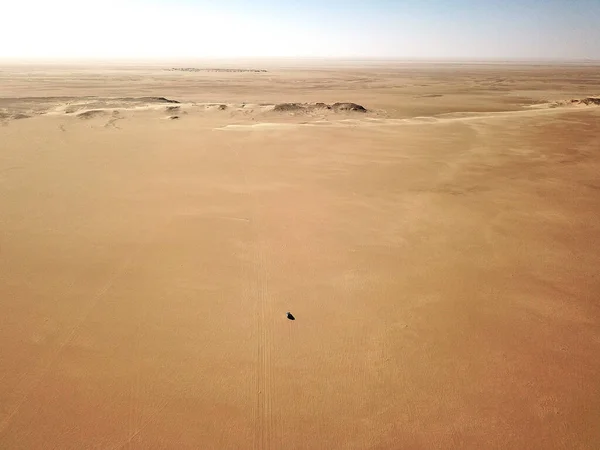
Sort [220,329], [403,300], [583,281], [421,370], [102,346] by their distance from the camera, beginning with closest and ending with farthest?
[421,370], [102,346], [220,329], [403,300], [583,281]

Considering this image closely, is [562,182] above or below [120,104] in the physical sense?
below

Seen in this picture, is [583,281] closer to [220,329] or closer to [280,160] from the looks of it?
[220,329]

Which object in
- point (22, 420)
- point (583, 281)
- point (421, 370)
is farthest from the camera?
point (583, 281)

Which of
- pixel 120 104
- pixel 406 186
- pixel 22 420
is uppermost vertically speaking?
pixel 120 104

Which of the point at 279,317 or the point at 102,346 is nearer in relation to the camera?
the point at 102,346

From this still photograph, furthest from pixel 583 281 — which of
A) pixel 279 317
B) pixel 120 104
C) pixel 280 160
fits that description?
pixel 120 104

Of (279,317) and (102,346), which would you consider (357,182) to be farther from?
(102,346)

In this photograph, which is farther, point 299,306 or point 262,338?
point 299,306
